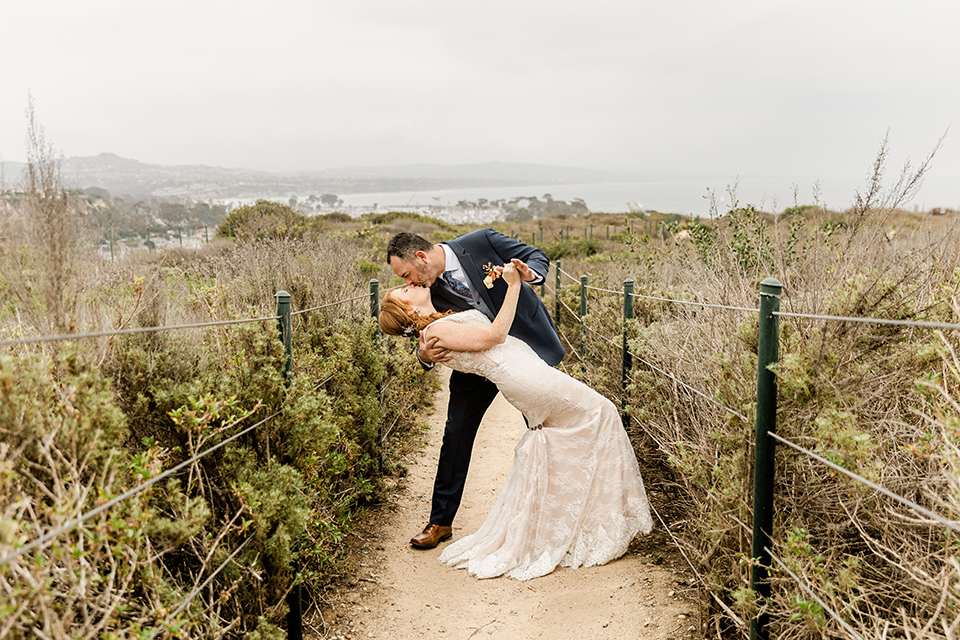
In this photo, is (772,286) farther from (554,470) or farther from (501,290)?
(501,290)

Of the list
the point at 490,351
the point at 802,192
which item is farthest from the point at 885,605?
the point at 802,192

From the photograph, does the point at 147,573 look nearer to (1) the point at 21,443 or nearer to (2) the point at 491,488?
(1) the point at 21,443

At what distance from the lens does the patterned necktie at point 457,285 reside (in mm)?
4258

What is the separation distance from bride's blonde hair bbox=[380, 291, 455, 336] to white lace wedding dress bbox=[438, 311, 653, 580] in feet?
0.48

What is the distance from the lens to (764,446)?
2.54m

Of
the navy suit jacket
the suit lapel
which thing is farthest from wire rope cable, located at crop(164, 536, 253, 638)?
the suit lapel

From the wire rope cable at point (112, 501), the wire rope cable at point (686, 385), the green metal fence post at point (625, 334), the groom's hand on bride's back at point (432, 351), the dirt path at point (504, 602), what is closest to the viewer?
the wire rope cable at point (112, 501)

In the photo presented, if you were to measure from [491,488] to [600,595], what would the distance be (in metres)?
2.00

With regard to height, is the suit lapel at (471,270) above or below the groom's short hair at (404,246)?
below

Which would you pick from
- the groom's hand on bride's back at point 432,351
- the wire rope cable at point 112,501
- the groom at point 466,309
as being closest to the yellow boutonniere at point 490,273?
the groom at point 466,309

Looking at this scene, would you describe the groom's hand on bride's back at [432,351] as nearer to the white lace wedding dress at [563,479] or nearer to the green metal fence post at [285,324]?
the white lace wedding dress at [563,479]

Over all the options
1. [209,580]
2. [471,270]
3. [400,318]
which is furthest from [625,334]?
[209,580]

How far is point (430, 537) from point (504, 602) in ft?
2.70

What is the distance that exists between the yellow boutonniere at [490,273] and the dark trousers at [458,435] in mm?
690
